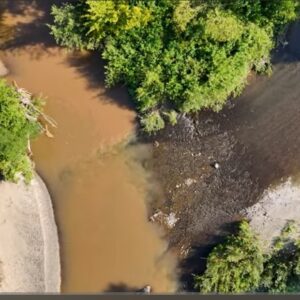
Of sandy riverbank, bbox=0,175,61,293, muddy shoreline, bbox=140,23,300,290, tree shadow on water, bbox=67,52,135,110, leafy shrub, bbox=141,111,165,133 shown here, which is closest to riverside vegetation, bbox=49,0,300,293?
leafy shrub, bbox=141,111,165,133

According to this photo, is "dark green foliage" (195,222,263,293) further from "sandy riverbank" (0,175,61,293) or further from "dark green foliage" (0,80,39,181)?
"dark green foliage" (0,80,39,181)

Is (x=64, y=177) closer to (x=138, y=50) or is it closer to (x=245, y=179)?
(x=138, y=50)

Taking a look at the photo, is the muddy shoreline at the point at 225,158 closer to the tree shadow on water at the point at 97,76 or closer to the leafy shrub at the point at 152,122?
the leafy shrub at the point at 152,122

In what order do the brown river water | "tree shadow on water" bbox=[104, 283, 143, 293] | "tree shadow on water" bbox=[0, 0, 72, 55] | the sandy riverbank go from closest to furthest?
the sandy riverbank < "tree shadow on water" bbox=[104, 283, 143, 293] < the brown river water < "tree shadow on water" bbox=[0, 0, 72, 55]

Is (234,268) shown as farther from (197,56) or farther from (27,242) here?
(197,56)

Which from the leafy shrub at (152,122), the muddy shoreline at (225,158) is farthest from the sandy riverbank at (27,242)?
the leafy shrub at (152,122)

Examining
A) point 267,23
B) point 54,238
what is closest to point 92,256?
point 54,238

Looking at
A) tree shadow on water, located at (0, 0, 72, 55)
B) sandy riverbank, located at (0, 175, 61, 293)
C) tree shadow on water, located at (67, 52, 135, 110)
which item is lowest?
sandy riverbank, located at (0, 175, 61, 293)
